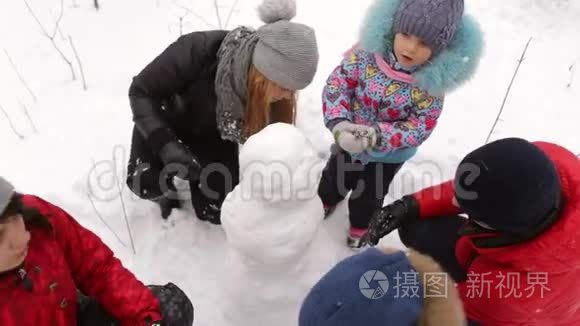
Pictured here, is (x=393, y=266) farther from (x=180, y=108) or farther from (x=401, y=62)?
(x=180, y=108)

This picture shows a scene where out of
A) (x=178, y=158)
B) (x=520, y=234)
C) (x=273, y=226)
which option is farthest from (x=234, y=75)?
(x=520, y=234)

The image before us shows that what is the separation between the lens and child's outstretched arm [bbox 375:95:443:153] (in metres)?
1.82

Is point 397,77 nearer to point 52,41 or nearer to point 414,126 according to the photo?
point 414,126

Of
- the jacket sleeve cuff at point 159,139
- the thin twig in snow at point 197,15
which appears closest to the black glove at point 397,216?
the jacket sleeve cuff at point 159,139

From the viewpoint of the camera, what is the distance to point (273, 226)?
1564 millimetres

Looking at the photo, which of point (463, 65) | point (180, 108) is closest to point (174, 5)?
point (180, 108)

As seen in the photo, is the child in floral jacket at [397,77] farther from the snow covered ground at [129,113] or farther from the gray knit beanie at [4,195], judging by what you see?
the gray knit beanie at [4,195]

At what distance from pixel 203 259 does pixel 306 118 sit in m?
1.01

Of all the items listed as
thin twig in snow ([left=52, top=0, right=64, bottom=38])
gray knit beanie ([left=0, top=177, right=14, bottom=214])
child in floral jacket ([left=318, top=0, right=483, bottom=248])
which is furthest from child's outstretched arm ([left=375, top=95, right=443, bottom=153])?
thin twig in snow ([left=52, top=0, right=64, bottom=38])

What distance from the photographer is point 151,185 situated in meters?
2.02

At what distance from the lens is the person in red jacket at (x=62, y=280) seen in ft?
3.98

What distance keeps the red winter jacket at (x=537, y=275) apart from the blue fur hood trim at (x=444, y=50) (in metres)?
0.40

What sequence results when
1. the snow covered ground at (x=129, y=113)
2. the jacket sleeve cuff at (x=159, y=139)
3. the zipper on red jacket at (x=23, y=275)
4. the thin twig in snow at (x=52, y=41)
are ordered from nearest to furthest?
1. the zipper on red jacket at (x=23, y=275)
2. the jacket sleeve cuff at (x=159, y=139)
3. the snow covered ground at (x=129, y=113)
4. the thin twig in snow at (x=52, y=41)

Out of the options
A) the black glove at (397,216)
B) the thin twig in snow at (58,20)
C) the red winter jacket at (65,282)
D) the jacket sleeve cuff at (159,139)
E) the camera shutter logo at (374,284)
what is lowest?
the black glove at (397,216)
